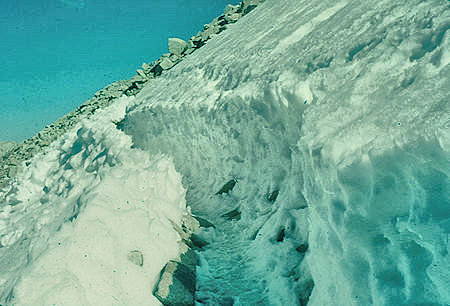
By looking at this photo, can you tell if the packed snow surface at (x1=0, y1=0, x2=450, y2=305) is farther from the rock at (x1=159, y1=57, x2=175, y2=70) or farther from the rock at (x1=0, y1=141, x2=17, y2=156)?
the rock at (x1=0, y1=141, x2=17, y2=156)

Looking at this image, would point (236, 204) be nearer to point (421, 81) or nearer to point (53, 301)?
point (53, 301)

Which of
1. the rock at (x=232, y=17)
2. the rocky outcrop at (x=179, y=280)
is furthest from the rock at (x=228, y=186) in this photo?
the rock at (x=232, y=17)

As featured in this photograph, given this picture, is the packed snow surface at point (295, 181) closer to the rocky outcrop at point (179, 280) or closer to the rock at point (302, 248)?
the rock at point (302, 248)

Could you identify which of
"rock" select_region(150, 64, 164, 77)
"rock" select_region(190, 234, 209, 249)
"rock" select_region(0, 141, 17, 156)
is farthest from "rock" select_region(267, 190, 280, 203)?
"rock" select_region(0, 141, 17, 156)

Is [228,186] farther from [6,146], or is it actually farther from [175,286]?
[6,146]

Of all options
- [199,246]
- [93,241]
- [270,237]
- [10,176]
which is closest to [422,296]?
[270,237]

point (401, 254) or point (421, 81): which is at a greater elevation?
point (421, 81)
